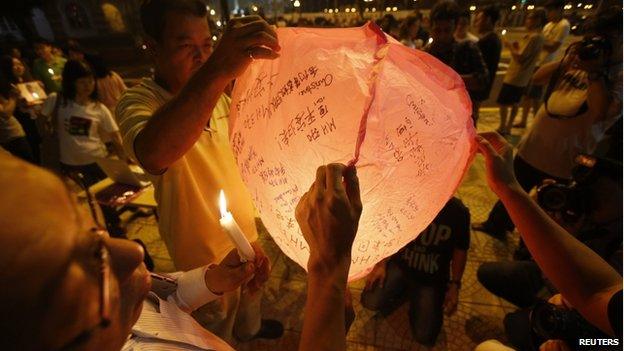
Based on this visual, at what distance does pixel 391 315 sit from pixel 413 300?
279 mm

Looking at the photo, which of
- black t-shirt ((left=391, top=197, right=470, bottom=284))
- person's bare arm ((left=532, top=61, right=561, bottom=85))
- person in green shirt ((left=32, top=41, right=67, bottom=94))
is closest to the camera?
black t-shirt ((left=391, top=197, right=470, bottom=284))

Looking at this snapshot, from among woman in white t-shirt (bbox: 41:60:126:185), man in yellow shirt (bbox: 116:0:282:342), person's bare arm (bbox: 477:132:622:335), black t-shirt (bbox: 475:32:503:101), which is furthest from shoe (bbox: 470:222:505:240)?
woman in white t-shirt (bbox: 41:60:126:185)

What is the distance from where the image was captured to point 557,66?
3055mm

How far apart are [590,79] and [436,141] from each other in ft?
8.44

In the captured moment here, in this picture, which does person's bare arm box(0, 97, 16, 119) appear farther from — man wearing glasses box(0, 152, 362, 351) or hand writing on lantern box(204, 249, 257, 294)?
man wearing glasses box(0, 152, 362, 351)

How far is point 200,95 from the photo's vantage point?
991mm

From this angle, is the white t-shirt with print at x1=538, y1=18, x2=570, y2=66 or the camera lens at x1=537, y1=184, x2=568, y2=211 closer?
the camera lens at x1=537, y1=184, x2=568, y2=211

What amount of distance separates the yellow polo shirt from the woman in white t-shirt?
2788mm

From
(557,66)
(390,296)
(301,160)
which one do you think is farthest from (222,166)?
(557,66)

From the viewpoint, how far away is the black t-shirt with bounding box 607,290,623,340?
98 cm

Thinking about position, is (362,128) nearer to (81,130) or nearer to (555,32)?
(81,130)

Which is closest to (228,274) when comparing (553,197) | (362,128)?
(362,128)

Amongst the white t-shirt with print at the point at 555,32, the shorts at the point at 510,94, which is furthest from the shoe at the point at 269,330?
the white t-shirt with print at the point at 555,32
